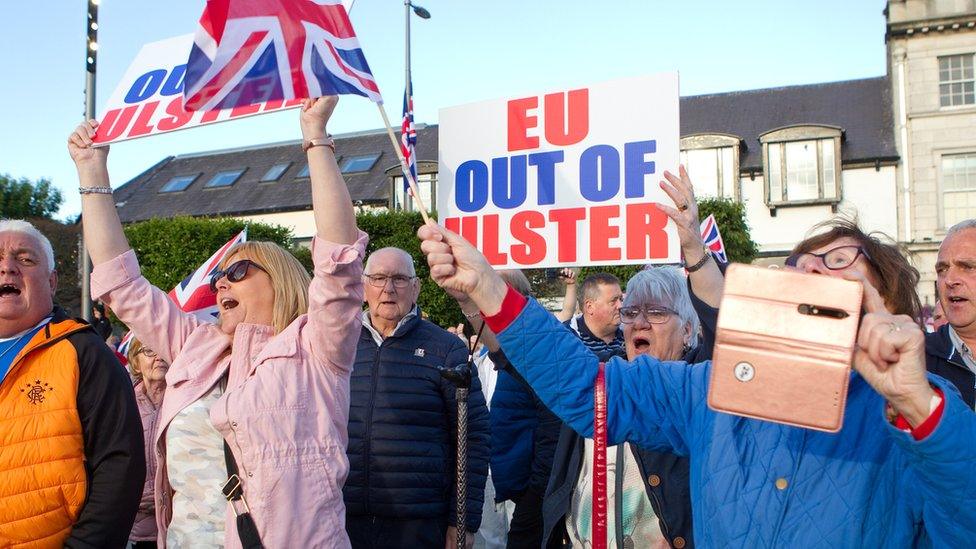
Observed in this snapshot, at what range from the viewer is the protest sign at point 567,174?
405cm

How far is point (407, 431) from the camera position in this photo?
12.7 ft

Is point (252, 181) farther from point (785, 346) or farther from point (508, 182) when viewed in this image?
point (785, 346)

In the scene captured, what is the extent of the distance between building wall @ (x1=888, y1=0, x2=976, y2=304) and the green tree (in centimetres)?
3974

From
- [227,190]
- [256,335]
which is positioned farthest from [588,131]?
[227,190]

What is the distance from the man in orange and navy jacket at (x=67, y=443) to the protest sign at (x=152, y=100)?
0.91 meters

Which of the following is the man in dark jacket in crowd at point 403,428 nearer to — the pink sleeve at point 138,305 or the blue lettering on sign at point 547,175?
the blue lettering on sign at point 547,175

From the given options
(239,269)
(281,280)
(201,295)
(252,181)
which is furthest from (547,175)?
(252,181)

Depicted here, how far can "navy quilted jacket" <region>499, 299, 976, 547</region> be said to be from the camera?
6.15 feet

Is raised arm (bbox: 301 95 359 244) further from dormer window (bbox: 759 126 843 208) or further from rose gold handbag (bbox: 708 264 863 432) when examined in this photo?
dormer window (bbox: 759 126 843 208)

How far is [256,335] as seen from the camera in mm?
3146

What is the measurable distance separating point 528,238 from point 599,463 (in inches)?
86.7

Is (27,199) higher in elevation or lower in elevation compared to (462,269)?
higher

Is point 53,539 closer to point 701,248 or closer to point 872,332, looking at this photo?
point 701,248

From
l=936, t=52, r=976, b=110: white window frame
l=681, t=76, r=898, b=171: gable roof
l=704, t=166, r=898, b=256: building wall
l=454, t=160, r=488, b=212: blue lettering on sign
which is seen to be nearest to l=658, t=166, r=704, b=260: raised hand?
l=454, t=160, r=488, b=212: blue lettering on sign
